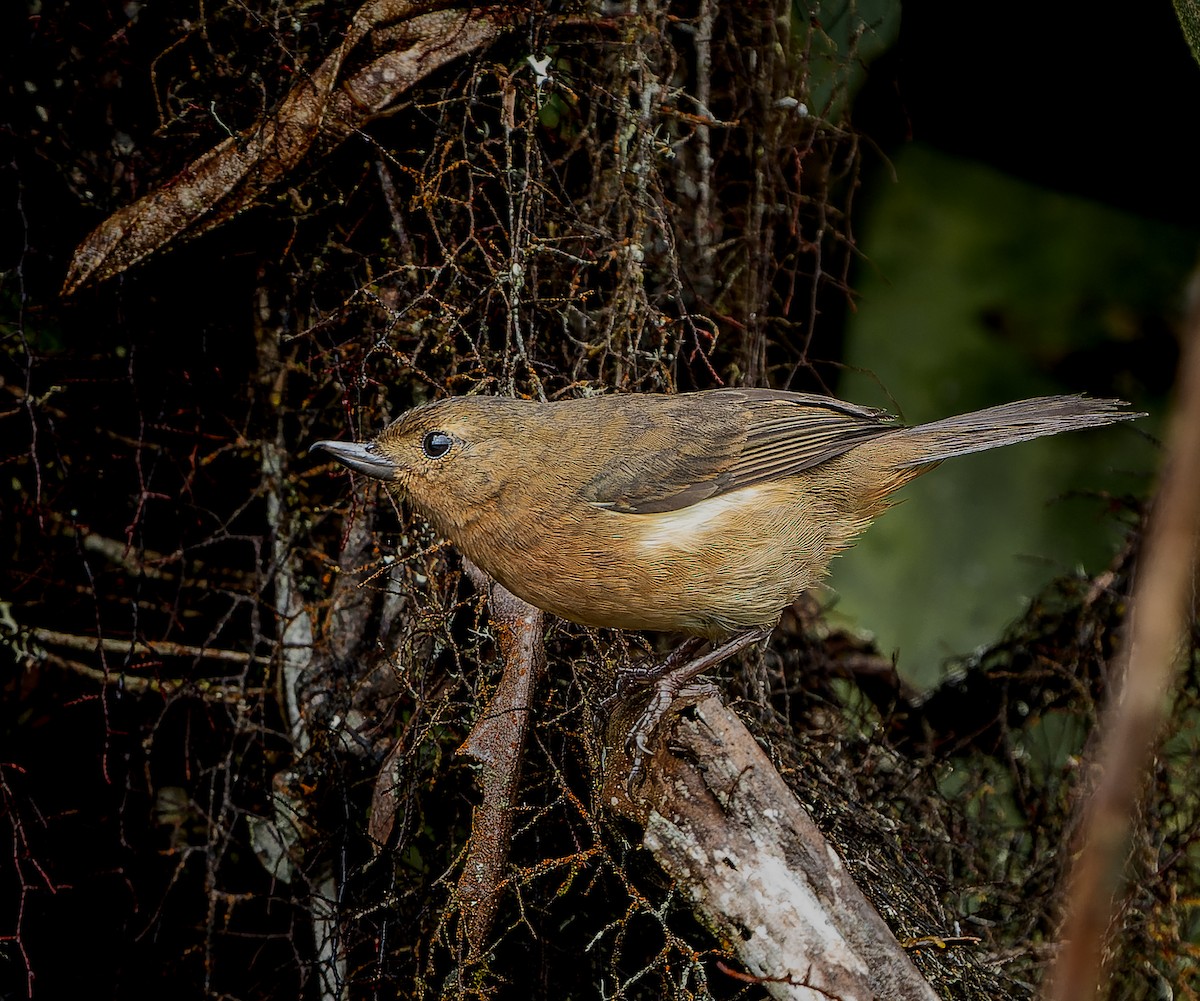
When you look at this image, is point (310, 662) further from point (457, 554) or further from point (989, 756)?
point (989, 756)

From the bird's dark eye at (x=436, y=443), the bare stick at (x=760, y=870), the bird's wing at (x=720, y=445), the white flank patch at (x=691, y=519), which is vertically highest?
the bird's dark eye at (x=436, y=443)

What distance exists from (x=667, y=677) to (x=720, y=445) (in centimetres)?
68

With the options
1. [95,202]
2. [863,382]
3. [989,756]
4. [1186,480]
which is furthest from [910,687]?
[1186,480]

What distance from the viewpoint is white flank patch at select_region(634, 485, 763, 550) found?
9.68 feet

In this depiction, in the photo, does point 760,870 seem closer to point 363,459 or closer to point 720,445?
point 720,445

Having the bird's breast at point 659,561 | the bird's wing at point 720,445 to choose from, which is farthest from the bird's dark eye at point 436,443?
the bird's wing at point 720,445

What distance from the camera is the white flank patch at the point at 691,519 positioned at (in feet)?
9.68

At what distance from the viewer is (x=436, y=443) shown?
9.87 feet

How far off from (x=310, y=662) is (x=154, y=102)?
6.67 ft

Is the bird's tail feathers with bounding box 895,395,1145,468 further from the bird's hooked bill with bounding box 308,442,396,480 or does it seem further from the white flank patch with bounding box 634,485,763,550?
the bird's hooked bill with bounding box 308,442,396,480

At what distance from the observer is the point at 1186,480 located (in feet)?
2.30

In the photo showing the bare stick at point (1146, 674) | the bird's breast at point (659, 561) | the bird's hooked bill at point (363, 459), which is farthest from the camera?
the bird's hooked bill at point (363, 459)

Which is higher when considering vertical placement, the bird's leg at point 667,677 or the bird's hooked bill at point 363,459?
the bird's hooked bill at point 363,459

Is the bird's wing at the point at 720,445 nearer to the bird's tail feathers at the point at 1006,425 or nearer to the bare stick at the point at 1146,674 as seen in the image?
the bird's tail feathers at the point at 1006,425
